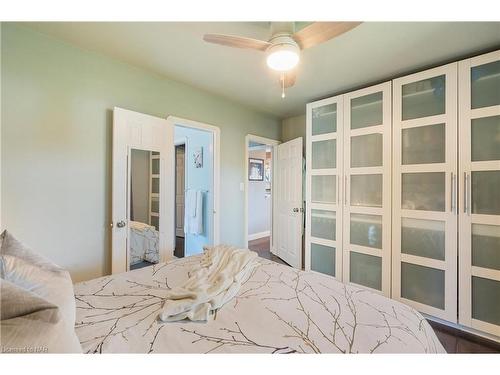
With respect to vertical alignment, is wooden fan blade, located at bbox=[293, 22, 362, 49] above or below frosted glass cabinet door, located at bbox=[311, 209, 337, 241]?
above

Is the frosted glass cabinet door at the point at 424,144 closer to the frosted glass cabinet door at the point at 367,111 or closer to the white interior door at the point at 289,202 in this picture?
the frosted glass cabinet door at the point at 367,111

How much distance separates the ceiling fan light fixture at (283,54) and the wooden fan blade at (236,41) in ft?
0.18

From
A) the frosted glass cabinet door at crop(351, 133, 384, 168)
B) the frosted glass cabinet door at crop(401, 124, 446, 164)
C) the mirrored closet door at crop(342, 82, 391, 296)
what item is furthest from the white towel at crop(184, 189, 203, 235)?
the frosted glass cabinet door at crop(401, 124, 446, 164)

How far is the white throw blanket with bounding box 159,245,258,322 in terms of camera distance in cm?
112

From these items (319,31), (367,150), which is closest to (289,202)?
(367,150)

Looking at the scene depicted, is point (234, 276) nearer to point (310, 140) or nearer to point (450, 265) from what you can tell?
point (450, 265)

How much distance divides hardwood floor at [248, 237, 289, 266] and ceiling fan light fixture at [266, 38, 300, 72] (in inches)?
127

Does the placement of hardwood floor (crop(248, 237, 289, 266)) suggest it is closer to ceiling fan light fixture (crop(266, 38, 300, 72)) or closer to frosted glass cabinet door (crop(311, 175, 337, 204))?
frosted glass cabinet door (crop(311, 175, 337, 204))

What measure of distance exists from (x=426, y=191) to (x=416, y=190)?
0.08 metres

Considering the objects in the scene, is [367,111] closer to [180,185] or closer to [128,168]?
[128,168]

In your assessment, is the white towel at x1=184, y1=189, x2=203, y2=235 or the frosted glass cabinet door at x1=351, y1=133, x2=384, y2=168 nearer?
the frosted glass cabinet door at x1=351, y1=133, x2=384, y2=168

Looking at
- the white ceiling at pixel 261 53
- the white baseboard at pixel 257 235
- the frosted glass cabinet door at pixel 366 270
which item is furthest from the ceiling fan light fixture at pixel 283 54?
the white baseboard at pixel 257 235

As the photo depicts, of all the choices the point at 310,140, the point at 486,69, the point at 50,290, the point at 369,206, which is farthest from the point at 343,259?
the point at 50,290
